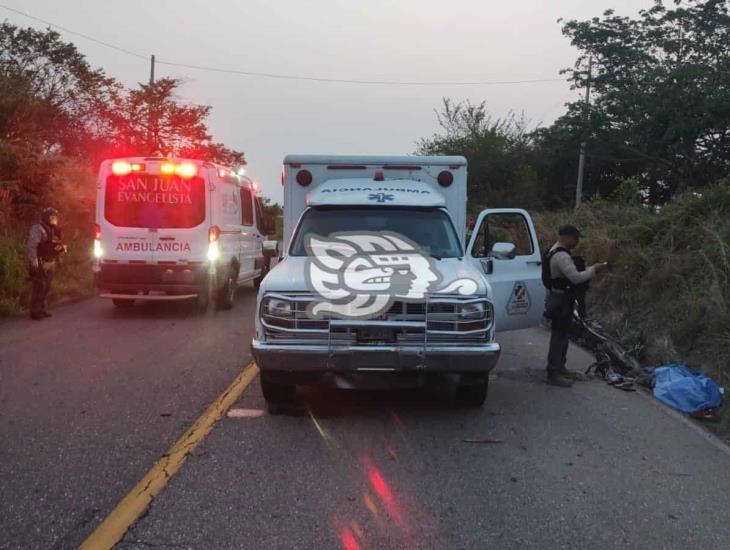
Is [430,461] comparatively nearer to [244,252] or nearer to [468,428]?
[468,428]

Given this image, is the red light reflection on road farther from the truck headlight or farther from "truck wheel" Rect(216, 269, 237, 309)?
"truck wheel" Rect(216, 269, 237, 309)

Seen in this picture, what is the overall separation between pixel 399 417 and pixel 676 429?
7.63ft

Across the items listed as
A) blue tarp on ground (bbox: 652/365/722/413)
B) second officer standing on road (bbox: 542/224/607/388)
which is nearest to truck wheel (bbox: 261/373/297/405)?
second officer standing on road (bbox: 542/224/607/388)

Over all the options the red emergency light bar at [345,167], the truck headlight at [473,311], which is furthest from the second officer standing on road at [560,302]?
the red emergency light bar at [345,167]

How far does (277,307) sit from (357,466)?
1466 millimetres

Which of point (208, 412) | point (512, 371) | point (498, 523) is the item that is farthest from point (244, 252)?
point (498, 523)

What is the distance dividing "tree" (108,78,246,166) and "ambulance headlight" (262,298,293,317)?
22304 mm

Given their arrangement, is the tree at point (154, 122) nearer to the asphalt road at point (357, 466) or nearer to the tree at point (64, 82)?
the tree at point (64, 82)

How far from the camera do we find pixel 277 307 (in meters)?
5.59

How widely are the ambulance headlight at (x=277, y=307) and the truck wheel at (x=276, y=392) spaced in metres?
0.66

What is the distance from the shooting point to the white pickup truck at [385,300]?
5.50 m

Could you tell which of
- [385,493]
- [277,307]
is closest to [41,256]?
[277,307]

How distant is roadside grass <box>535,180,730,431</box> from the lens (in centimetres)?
846

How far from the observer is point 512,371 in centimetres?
805
